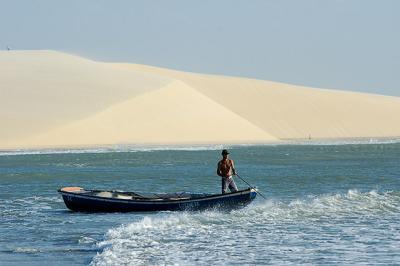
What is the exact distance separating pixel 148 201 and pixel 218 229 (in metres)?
4.93

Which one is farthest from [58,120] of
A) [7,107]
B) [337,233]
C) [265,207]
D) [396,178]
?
[337,233]

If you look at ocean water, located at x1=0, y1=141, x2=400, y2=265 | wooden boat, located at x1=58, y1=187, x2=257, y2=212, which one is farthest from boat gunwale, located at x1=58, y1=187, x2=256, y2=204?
ocean water, located at x1=0, y1=141, x2=400, y2=265

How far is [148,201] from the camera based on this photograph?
26.7 m

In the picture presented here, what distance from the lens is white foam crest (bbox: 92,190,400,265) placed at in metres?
18.3

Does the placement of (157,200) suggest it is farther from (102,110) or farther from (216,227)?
(102,110)

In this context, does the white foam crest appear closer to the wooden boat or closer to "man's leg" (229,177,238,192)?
the wooden boat

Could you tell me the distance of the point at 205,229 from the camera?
72.4ft

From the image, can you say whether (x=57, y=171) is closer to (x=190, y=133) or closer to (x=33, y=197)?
(x=33, y=197)

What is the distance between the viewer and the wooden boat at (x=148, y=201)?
84.6 feet

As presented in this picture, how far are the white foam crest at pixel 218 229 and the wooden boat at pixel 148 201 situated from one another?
390 mm

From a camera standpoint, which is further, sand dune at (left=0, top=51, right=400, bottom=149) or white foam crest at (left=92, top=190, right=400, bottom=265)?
sand dune at (left=0, top=51, right=400, bottom=149)

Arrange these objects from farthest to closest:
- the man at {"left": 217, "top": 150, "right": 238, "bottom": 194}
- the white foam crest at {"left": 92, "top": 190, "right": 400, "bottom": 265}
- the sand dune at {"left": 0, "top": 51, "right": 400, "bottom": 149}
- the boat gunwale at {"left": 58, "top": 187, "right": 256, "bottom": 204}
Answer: the sand dune at {"left": 0, "top": 51, "right": 400, "bottom": 149} → the man at {"left": 217, "top": 150, "right": 238, "bottom": 194} → the boat gunwale at {"left": 58, "top": 187, "right": 256, "bottom": 204} → the white foam crest at {"left": 92, "top": 190, "right": 400, "bottom": 265}

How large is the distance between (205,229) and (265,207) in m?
4.96

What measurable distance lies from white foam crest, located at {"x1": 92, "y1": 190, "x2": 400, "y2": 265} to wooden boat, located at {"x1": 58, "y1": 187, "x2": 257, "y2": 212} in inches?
15.3
